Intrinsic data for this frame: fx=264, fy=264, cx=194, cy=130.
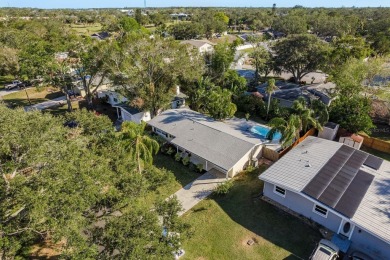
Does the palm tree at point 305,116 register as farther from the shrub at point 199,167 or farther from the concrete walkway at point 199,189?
the shrub at point 199,167

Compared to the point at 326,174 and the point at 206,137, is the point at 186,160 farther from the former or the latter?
the point at 326,174

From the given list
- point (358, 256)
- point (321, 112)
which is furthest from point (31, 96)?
point (358, 256)

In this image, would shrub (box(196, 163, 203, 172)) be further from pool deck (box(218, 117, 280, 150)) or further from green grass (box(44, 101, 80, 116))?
green grass (box(44, 101, 80, 116))

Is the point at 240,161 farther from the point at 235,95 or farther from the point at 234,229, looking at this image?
the point at 235,95

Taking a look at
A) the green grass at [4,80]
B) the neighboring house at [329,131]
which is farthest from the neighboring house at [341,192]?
the green grass at [4,80]

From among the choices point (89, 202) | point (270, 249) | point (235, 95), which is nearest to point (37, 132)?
point (89, 202)
